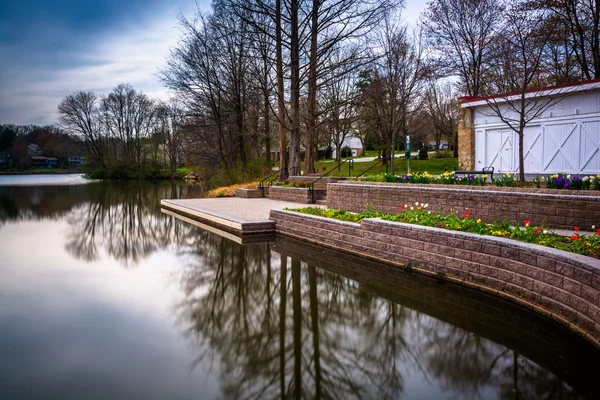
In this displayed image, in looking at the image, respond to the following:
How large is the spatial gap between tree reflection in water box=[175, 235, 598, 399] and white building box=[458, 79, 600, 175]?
37.3 ft

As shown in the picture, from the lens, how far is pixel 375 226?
29.5 ft

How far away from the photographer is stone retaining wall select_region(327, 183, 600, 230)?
7.76m

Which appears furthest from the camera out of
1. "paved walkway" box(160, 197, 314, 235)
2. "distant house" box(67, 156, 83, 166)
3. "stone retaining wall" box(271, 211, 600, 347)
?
"distant house" box(67, 156, 83, 166)

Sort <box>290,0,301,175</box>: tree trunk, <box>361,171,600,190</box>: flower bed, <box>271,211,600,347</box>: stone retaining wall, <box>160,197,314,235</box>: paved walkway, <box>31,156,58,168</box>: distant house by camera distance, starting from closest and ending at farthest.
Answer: <box>271,211,600,347</box>: stone retaining wall, <box>361,171,600,190</box>: flower bed, <box>160,197,314,235</box>: paved walkway, <box>290,0,301,175</box>: tree trunk, <box>31,156,58,168</box>: distant house

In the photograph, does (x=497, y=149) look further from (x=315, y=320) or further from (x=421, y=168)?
(x=315, y=320)

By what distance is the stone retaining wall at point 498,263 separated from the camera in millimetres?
4969

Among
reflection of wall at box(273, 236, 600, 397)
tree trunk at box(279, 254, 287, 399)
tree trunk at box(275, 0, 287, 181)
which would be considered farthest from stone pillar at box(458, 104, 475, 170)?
tree trunk at box(279, 254, 287, 399)

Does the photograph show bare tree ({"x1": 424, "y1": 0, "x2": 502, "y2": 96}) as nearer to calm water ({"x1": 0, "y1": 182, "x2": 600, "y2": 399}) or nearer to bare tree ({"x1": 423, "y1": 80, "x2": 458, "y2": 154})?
bare tree ({"x1": 423, "y1": 80, "x2": 458, "y2": 154})

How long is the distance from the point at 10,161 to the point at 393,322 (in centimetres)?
8342

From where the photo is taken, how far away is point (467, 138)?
63.2ft

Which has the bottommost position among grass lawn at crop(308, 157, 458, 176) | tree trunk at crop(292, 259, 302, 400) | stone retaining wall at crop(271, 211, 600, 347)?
tree trunk at crop(292, 259, 302, 400)

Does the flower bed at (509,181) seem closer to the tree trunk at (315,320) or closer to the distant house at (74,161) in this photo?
the tree trunk at (315,320)

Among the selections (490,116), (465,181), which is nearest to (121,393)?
(465,181)

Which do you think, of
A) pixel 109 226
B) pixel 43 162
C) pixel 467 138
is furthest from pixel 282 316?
pixel 43 162
